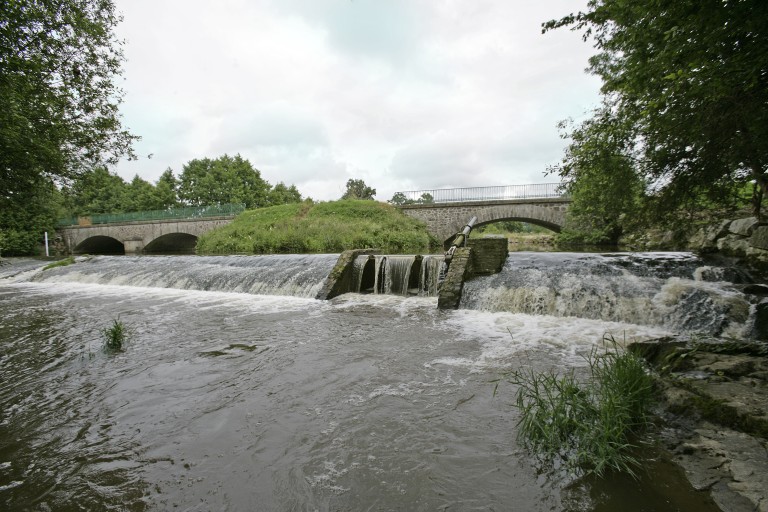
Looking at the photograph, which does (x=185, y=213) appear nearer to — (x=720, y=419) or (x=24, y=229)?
(x=24, y=229)

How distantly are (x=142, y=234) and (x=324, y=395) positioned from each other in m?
36.7

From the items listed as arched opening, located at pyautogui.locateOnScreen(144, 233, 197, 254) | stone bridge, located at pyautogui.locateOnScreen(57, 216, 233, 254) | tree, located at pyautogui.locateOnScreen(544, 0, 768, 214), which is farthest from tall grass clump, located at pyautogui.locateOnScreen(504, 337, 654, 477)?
arched opening, located at pyautogui.locateOnScreen(144, 233, 197, 254)

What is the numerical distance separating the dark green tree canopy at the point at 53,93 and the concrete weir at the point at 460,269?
6990mm

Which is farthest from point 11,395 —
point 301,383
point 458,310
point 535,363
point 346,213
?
point 346,213

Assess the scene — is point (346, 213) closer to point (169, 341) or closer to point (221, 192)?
point (169, 341)

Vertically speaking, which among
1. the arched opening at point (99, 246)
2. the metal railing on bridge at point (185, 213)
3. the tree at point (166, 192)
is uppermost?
the tree at point (166, 192)

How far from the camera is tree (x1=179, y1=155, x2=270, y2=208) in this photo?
174 ft

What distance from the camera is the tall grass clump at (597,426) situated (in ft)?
8.57

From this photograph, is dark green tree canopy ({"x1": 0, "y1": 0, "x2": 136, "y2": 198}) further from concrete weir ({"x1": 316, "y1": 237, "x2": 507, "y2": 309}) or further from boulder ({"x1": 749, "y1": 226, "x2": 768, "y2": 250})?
boulder ({"x1": 749, "y1": 226, "x2": 768, "y2": 250})

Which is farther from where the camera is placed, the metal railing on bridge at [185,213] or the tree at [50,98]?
the metal railing on bridge at [185,213]

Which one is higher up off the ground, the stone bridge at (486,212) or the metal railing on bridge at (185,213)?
the metal railing on bridge at (185,213)

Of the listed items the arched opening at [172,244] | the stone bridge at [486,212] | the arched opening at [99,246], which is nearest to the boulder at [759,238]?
the stone bridge at [486,212]

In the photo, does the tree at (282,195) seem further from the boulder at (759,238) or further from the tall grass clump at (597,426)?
the tall grass clump at (597,426)

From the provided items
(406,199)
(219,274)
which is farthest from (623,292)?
(406,199)
